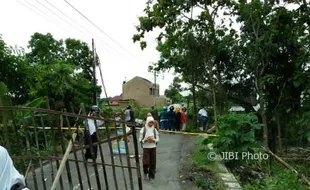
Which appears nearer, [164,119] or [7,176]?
[7,176]

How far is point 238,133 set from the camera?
10711 millimetres

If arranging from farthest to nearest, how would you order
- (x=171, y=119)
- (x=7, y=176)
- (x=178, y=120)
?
1. (x=178, y=120)
2. (x=171, y=119)
3. (x=7, y=176)

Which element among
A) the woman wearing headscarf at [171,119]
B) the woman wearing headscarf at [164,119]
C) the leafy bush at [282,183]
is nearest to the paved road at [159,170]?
the leafy bush at [282,183]

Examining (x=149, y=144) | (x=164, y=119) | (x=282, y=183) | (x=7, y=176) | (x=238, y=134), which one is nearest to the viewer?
(x=7, y=176)

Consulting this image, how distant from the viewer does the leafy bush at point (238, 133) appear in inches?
418

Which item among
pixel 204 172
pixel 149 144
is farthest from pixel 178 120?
pixel 149 144

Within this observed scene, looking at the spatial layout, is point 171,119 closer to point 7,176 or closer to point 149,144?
point 149,144

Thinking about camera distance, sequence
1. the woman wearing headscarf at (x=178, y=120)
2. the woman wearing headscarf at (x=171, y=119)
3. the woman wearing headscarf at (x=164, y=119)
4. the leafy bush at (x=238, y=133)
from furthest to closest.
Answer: the woman wearing headscarf at (x=164, y=119) → the woman wearing headscarf at (x=178, y=120) → the woman wearing headscarf at (x=171, y=119) → the leafy bush at (x=238, y=133)

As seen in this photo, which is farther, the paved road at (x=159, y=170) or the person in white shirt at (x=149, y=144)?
the person in white shirt at (x=149, y=144)

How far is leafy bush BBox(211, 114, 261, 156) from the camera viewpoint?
1062cm

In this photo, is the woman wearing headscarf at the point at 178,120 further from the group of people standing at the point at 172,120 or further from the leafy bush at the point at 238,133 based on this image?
the leafy bush at the point at 238,133

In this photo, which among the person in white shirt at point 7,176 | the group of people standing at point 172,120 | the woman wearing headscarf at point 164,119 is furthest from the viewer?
the woman wearing headscarf at point 164,119

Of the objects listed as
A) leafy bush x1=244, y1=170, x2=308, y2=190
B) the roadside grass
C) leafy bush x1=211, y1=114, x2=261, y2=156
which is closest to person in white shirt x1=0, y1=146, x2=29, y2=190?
leafy bush x1=244, y1=170, x2=308, y2=190

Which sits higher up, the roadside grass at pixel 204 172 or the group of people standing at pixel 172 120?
the group of people standing at pixel 172 120
